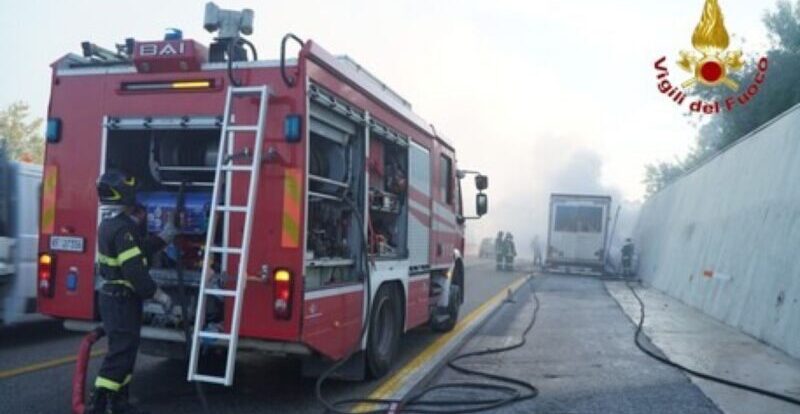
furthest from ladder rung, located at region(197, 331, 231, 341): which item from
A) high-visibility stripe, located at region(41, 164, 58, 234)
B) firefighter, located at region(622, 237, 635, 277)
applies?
firefighter, located at region(622, 237, 635, 277)

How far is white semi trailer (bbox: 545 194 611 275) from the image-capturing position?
2703cm

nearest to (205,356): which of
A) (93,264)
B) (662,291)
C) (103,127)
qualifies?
(93,264)

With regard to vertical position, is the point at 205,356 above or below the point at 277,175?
below

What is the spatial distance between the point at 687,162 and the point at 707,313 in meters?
46.4

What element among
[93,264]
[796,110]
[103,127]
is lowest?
[93,264]

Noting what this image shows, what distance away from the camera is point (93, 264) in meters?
5.70

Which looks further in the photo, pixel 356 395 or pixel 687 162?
pixel 687 162

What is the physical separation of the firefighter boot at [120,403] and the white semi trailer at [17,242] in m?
3.64

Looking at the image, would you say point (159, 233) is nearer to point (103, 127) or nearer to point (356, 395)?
point (103, 127)

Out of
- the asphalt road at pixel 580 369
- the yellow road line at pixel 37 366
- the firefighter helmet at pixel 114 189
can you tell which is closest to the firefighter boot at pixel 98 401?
the firefighter helmet at pixel 114 189

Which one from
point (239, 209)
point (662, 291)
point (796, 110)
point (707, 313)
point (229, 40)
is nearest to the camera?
point (239, 209)

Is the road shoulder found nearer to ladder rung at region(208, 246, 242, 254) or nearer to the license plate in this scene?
ladder rung at region(208, 246, 242, 254)

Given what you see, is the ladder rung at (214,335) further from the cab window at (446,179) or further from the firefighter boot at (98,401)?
the cab window at (446,179)

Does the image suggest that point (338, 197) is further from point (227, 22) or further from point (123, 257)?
point (123, 257)
